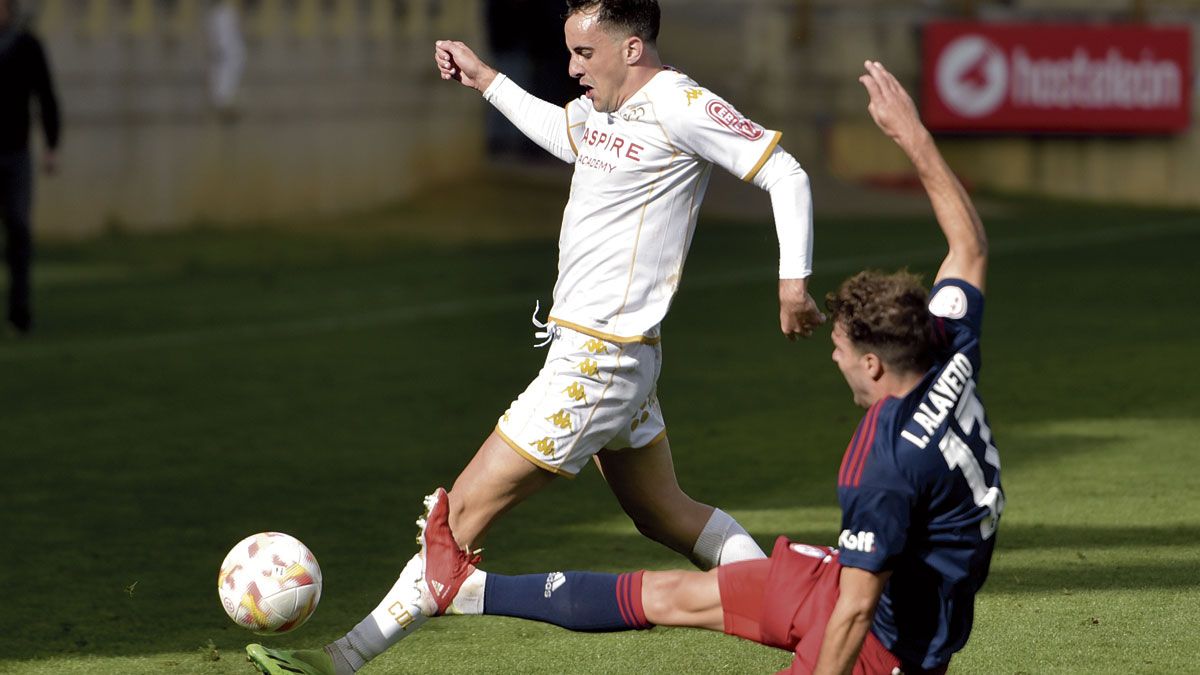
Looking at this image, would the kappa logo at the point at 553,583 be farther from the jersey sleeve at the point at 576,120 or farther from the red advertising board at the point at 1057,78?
the red advertising board at the point at 1057,78

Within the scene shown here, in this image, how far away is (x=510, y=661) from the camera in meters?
5.43

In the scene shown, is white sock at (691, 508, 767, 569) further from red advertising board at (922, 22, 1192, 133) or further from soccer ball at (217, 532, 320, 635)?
red advertising board at (922, 22, 1192, 133)

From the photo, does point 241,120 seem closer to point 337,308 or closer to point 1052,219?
point 337,308

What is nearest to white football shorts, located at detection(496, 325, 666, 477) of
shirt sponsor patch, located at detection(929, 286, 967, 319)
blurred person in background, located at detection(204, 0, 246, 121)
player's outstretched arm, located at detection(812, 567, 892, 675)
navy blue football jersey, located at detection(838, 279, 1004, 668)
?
shirt sponsor patch, located at detection(929, 286, 967, 319)

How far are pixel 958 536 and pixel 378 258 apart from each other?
14.9m

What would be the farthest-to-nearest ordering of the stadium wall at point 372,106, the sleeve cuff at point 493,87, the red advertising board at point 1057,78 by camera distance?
the red advertising board at point 1057,78 < the stadium wall at point 372,106 < the sleeve cuff at point 493,87

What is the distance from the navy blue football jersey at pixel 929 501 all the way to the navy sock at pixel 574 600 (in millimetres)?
686

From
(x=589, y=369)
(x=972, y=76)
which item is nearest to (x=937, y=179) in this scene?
(x=589, y=369)

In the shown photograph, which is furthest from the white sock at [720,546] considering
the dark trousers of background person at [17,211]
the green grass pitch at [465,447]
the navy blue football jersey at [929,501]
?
the dark trousers of background person at [17,211]

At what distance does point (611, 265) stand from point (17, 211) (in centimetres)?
889

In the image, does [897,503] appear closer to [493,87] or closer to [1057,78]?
[493,87]

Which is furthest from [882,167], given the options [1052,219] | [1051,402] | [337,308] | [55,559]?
[55,559]

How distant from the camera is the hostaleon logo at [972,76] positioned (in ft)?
86.8

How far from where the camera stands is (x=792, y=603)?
4.36m
